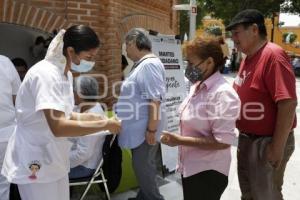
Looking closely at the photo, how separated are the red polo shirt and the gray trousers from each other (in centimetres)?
111

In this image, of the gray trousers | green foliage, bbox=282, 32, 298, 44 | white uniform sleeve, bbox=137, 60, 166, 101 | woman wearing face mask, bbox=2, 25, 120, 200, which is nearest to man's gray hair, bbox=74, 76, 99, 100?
white uniform sleeve, bbox=137, 60, 166, 101

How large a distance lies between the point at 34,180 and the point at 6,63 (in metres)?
1.34

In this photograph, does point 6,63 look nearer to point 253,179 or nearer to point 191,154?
point 191,154

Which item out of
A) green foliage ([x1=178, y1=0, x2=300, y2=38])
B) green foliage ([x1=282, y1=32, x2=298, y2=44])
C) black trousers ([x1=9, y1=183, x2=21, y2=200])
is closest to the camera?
black trousers ([x1=9, y1=183, x2=21, y2=200])

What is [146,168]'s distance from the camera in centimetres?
376

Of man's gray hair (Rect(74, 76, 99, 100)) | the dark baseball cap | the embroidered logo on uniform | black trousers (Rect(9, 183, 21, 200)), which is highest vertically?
the dark baseball cap

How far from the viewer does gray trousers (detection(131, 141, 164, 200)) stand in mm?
3715

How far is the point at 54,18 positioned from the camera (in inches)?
180

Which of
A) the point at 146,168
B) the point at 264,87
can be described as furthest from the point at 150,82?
the point at 264,87

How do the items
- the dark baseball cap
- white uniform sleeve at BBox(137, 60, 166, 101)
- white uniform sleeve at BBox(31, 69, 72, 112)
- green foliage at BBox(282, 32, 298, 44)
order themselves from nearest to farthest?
1. white uniform sleeve at BBox(31, 69, 72, 112)
2. the dark baseball cap
3. white uniform sleeve at BBox(137, 60, 166, 101)
4. green foliage at BBox(282, 32, 298, 44)

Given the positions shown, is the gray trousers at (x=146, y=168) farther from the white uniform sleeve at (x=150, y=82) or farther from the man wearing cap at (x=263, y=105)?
the man wearing cap at (x=263, y=105)

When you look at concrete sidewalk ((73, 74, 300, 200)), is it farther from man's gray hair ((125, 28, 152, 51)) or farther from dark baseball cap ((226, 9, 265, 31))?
dark baseball cap ((226, 9, 265, 31))

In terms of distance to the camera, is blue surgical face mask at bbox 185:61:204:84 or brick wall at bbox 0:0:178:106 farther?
brick wall at bbox 0:0:178:106

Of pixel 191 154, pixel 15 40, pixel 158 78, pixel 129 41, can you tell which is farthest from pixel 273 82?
pixel 15 40
